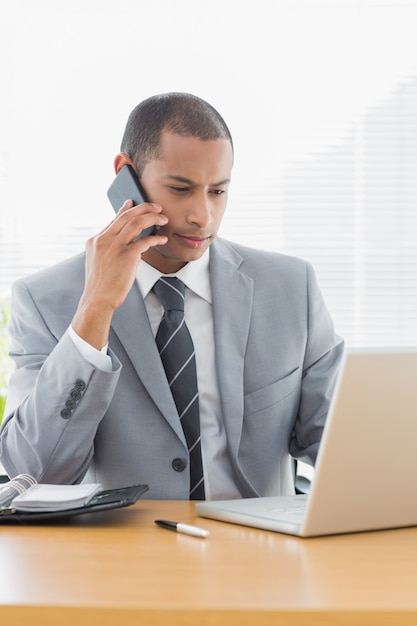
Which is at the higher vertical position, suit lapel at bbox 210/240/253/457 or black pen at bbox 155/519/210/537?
suit lapel at bbox 210/240/253/457

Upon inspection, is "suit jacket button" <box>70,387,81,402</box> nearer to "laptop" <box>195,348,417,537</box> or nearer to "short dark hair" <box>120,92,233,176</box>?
"laptop" <box>195,348,417,537</box>

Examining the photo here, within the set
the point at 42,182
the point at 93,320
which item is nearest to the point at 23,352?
the point at 93,320

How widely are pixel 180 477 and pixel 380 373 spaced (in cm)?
77

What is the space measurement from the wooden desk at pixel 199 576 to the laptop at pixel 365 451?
3cm

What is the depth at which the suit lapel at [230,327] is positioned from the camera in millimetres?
1866

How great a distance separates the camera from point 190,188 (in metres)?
1.84

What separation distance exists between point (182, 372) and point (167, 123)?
21.6 inches

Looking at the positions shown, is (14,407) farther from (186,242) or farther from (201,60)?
(201,60)

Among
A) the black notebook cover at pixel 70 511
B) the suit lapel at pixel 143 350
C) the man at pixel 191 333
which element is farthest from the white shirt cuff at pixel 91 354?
the black notebook cover at pixel 70 511

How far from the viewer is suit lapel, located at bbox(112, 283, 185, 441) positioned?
1798 mm

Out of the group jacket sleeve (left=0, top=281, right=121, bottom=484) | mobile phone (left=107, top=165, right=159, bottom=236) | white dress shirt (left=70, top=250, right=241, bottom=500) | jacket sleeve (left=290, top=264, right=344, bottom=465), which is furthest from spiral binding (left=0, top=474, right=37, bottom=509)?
jacket sleeve (left=290, top=264, right=344, bottom=465)

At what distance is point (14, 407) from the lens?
178 centimetres

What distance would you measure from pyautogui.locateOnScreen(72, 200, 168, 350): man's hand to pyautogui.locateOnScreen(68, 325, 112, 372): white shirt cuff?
1.0 inches

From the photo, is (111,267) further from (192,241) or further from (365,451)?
(365,451)
